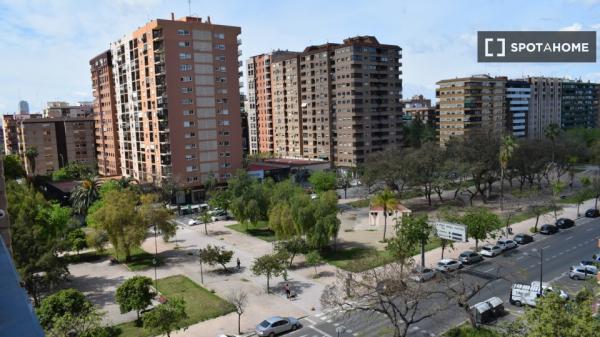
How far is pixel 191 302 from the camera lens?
1468 inches

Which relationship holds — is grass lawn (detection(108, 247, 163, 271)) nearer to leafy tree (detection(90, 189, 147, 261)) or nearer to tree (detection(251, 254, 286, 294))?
leafy tree (detection(90, 189, 147, 261))

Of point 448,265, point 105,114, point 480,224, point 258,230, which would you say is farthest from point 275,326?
point 105,114

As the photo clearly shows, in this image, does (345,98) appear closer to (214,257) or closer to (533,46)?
(214,257)

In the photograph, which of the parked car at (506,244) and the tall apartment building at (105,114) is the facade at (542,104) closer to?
the parked car at (506,244)

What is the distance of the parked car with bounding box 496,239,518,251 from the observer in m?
47.5

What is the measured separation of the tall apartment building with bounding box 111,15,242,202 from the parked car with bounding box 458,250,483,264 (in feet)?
156

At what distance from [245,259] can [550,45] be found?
3286 centimetres

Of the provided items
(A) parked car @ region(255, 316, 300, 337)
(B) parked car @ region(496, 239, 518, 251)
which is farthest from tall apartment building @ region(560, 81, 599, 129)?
(A) parked car @ region(255, 316, 300, 337)

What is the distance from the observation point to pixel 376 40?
338 feet

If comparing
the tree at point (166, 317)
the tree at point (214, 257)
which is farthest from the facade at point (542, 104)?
the tree at point (166, 317)

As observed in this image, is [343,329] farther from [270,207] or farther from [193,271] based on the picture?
[270,207]

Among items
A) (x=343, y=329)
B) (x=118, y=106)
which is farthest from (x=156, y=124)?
(x=343, y=329)

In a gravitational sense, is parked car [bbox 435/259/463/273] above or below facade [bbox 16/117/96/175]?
below

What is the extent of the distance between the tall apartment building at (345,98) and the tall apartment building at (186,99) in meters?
27.8
